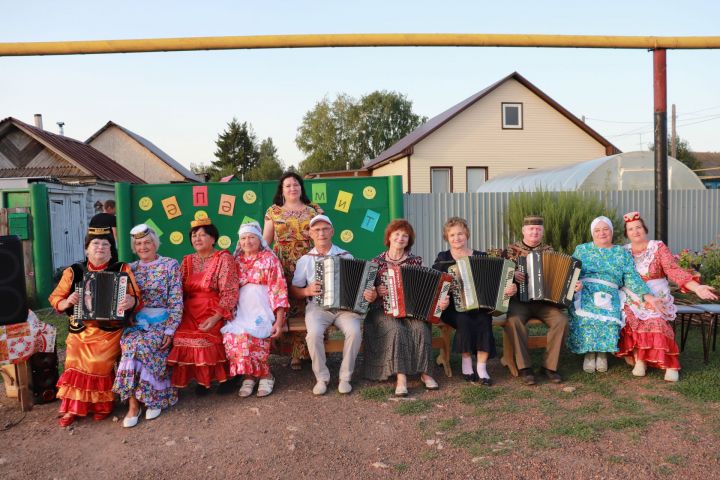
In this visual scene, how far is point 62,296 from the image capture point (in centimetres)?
429

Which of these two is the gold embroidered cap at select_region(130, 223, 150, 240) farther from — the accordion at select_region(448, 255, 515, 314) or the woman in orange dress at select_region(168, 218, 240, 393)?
the accordion at select_region(448, 255, 515, 314)

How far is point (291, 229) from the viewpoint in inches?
215

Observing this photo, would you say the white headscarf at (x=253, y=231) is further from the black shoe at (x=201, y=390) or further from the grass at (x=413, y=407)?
the grass at (x=413, y=407)

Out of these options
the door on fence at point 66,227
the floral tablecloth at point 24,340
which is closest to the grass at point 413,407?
the floral tablecloth at point 24,340

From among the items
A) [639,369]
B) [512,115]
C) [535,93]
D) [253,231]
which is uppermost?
[535,93]

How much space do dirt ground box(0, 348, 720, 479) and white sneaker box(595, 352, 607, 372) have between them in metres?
0.24

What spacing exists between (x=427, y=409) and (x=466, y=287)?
1120mm

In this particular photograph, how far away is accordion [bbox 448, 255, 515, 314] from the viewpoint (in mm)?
4801

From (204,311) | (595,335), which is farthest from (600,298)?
(204,311)

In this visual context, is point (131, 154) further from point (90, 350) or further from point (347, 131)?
point (90, 350)

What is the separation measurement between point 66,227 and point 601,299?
37.4ft

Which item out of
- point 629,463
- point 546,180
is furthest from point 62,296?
point 546,180

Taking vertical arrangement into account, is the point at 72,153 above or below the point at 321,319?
above

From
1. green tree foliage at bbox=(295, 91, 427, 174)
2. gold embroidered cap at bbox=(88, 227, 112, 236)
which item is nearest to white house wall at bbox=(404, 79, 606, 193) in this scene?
gold embroidered cap at bbox=(88, 227, 112, 236)
